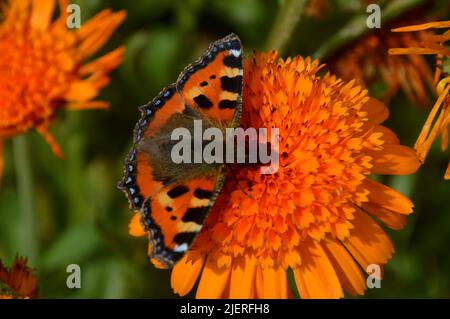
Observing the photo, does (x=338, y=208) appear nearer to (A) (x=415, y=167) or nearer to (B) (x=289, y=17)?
(A) (x=415, y=167)

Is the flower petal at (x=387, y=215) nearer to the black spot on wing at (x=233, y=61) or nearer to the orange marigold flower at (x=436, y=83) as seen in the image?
the orange marigold flower at (x=436, y=83)

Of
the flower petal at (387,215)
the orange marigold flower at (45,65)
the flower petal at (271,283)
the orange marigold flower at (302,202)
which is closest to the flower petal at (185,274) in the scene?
the orange marigold flower at (302,202)

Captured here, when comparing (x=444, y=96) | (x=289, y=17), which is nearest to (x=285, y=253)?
(x=444, y=96)

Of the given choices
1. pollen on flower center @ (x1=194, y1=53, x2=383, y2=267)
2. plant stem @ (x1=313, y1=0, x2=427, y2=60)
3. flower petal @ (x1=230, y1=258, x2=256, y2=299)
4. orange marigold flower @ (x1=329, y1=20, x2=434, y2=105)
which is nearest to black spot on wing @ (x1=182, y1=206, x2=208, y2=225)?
pollen on flower center @ (x1=194, y1=53, x2=383, y2=267)

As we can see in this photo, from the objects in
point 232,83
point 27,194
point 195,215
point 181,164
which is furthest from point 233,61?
point 27,194

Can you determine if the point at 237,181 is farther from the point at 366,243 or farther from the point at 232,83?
the point at 366,243

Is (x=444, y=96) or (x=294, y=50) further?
(x=294, y=50)
